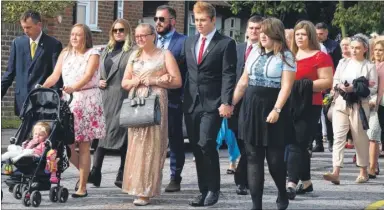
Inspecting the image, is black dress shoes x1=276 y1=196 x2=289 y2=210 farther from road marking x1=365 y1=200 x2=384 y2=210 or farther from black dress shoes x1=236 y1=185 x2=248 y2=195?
black dress shoes x1=236 y1=185 x2=248 y2=195

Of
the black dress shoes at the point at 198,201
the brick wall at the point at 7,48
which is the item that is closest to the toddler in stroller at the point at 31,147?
the black dress shoes at the point at 198,201

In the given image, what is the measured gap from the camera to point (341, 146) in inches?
476

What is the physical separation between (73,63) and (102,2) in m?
16.8

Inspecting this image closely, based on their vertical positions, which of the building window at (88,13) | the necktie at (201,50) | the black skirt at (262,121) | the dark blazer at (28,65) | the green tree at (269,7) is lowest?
the black skirt at (262,121)

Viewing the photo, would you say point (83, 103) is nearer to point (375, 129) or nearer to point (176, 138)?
point (176, 138)

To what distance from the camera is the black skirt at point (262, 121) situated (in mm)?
9289

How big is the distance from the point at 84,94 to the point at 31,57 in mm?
1144

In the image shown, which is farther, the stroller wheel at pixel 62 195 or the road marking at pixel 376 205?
the road marking at pixel 376 205

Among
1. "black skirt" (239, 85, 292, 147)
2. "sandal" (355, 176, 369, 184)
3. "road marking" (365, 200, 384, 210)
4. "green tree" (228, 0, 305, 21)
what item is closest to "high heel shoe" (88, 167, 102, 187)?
"black skirt" (239, 85, 292, 147)

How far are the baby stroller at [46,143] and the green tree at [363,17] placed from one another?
21.8 m

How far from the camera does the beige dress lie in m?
9.87

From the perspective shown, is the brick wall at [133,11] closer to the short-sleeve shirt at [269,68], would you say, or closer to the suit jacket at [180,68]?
the suit jacket at [180,68]

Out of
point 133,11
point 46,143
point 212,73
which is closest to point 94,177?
point 46,143

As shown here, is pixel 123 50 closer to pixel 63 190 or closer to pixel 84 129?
pixel 84 129
